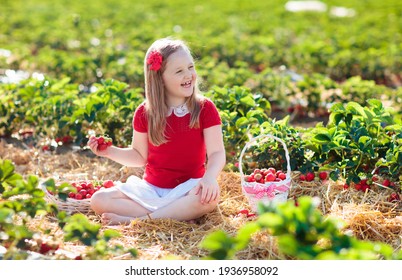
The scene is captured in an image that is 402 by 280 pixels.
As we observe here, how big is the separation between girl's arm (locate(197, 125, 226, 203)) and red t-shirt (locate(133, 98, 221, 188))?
0.06 metres

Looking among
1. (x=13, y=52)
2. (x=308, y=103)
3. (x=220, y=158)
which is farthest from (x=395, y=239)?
(x=13, y=52)

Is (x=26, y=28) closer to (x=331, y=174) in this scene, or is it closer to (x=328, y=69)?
(x=328, y=69)

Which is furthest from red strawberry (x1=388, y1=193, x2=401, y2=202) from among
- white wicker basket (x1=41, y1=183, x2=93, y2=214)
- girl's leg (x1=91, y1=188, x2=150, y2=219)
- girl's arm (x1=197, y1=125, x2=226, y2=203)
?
white wicker basket (x1=41, y1=183, x2=93, y2=214)

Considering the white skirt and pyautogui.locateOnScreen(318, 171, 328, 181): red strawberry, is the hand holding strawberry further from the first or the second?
pyautogui.locateOnScreen(318, 171, 328, 181): red strawberry

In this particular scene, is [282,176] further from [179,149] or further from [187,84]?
[187,84]

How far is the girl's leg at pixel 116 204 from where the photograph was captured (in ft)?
14.5

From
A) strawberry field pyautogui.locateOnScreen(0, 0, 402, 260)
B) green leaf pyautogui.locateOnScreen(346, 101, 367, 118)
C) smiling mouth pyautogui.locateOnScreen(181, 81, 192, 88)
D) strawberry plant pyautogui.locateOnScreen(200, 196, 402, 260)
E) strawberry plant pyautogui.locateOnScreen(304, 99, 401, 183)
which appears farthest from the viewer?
green leaf pyautogui.locateOnScreen(346, 101, 367, 118)

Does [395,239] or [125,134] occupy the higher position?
[125,134]

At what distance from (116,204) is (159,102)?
2.27ft

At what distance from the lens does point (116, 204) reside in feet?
14.6

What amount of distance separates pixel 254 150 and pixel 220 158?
0.64 m

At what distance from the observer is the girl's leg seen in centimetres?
443

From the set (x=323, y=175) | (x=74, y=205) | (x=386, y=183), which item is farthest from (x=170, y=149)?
(x=386, y=183)
